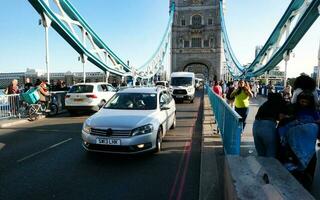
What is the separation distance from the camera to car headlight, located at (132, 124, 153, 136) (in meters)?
5.79

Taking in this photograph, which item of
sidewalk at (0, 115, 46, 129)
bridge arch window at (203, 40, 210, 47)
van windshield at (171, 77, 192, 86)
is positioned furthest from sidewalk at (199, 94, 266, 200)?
bridge arch window at (203, 40, 210, 47)

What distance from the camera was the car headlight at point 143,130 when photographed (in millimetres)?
5785

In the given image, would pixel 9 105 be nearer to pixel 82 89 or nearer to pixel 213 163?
pixel 82 89

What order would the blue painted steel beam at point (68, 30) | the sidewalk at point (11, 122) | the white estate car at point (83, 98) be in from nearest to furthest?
1. the sidewalk at point (11, 122)
2. the white estate car at point (83, 98)
3. the blue painted steel beam at point (68, 30)

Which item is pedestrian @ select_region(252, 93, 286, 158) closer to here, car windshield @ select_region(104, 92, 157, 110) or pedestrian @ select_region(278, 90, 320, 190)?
pedestrian @ select_region(278, 90, 320, 190)

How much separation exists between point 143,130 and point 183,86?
16746mm

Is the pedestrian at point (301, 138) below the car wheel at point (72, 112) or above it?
above

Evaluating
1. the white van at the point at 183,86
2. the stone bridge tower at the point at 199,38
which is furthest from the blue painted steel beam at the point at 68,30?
the stone bridge tower at the point at 199,38

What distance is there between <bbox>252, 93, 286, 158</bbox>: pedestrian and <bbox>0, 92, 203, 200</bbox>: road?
1.33 m

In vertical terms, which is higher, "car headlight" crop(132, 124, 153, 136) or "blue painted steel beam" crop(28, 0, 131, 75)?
"blue painted steel beam" crop(28, 0, 131, 75)

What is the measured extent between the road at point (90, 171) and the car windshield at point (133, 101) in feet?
3.77

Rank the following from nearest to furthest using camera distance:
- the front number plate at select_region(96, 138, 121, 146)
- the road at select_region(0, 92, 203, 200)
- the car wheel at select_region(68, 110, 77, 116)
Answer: the road at select_region(0, 92, 203, 200)
the front number plate at select_region(96, 138, 121, 146)
the car wheel at select_region(68, 110, 77, 116)

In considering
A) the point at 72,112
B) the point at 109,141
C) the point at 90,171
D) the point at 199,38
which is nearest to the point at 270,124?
the point at 109,141

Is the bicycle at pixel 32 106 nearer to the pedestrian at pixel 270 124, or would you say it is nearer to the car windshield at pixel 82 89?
the car windshield at pixel 82 89
